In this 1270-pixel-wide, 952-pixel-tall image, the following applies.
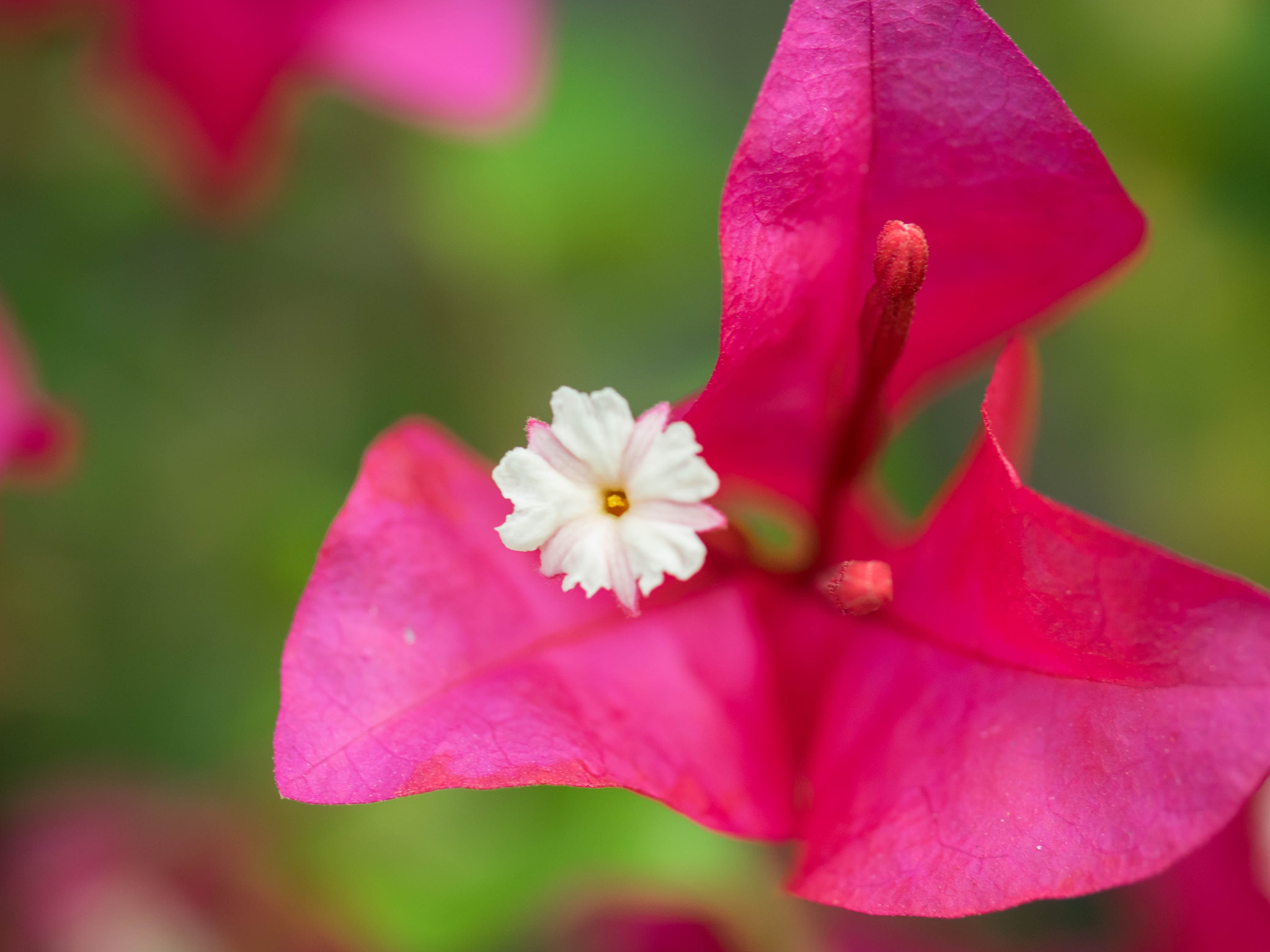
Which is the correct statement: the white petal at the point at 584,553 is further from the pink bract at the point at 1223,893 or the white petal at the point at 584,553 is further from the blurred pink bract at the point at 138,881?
the blurred pink bract at the point at 138,881

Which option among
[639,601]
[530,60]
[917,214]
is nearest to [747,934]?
[639,601]

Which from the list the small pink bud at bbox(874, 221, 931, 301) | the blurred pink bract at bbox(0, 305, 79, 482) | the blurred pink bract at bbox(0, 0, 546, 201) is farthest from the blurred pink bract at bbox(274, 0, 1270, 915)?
the blurred pink bract at bbox(0, 0, 546, 201)

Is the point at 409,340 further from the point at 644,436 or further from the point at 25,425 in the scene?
the point at 644,436

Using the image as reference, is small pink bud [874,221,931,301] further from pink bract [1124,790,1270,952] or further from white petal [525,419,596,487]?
pink bract [1124,790,1270,952]

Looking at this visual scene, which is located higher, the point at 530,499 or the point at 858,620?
the point at 530,499

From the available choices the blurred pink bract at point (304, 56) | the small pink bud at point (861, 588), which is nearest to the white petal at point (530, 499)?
the small pink bud at point (861, 588)

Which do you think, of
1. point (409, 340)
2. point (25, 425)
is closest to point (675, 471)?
point (25, 425)
